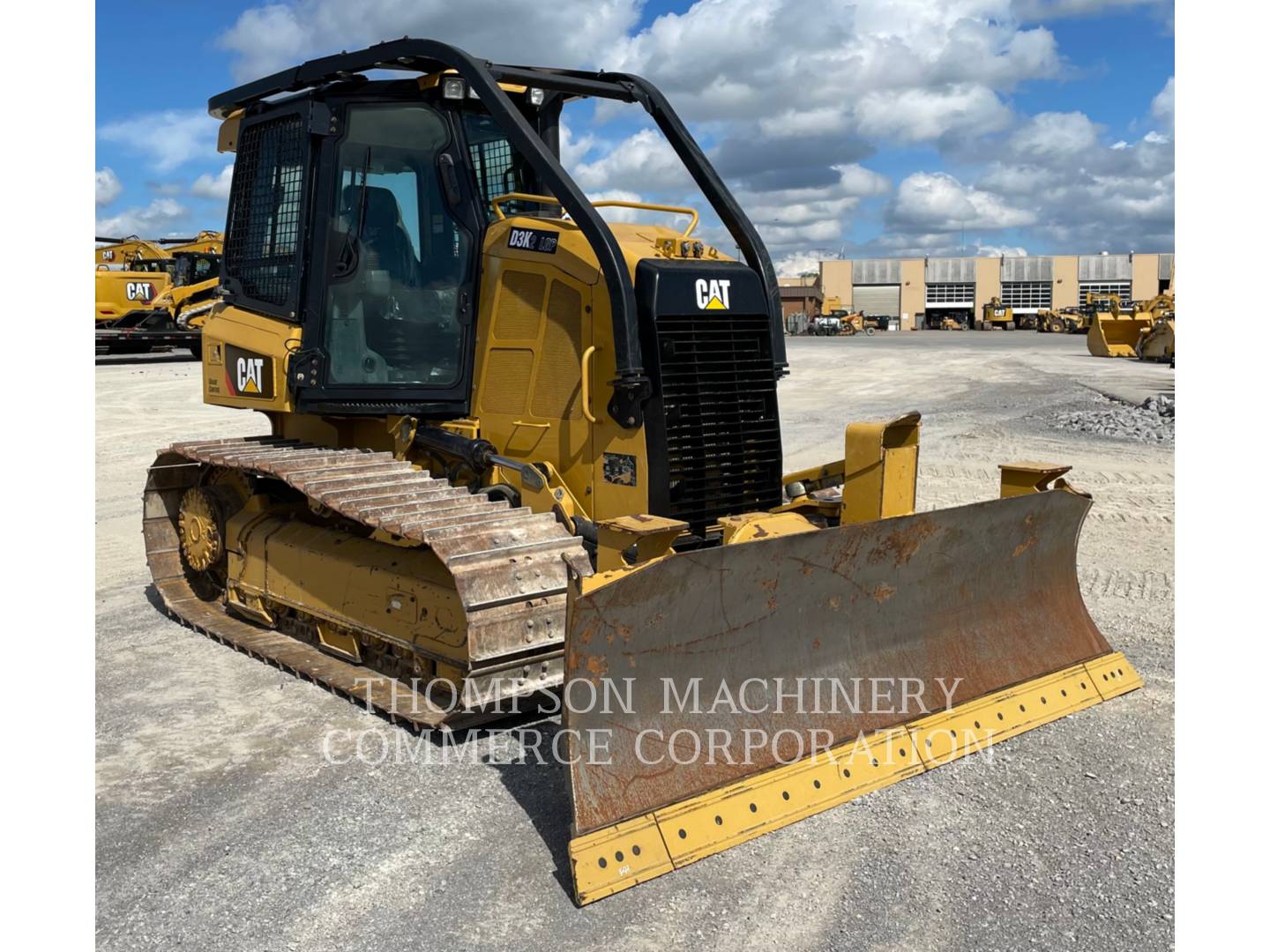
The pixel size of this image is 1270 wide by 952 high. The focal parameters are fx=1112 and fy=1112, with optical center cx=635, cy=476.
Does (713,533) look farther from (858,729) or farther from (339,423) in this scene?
(339,423)

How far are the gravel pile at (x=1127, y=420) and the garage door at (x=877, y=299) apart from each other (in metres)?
71.6

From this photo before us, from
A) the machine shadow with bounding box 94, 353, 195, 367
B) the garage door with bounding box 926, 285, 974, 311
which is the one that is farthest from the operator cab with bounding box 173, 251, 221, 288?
the garage door with bounding box 926, 285, 974, 311

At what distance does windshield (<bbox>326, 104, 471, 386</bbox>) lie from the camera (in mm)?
5840

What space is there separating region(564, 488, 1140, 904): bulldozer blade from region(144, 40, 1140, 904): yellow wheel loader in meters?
0.01

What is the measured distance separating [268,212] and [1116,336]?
30.3 metres

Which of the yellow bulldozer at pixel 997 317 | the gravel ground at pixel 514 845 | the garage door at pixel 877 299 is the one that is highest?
the garage door at pixel 877 299

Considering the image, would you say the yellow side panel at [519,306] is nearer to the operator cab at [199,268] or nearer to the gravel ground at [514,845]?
the gravel ground at [514,845]

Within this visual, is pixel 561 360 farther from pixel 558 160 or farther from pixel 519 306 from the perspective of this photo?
pixel 558 160

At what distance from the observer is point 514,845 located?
3.94m

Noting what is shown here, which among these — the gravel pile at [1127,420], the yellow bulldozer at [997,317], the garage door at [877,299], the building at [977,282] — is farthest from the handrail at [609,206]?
the garage door at [877,299]

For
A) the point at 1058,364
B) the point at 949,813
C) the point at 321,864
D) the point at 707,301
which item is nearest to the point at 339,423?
the point at 707,301

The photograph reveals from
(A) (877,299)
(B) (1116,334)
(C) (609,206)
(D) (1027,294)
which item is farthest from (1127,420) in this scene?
(D) (1027,294)

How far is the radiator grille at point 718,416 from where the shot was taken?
17.0 feet

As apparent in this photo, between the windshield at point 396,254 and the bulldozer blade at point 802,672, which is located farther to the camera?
the windshield at point 396,254
